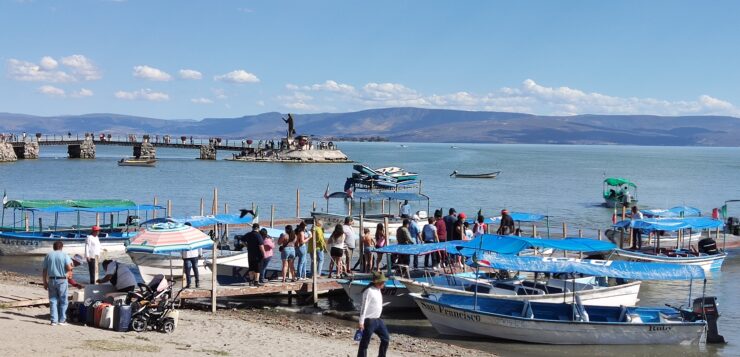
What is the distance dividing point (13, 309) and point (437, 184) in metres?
77.4

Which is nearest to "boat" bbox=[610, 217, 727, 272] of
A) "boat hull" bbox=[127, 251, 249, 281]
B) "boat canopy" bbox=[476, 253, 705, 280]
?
"boat canopy" bbox=[476, 253, 705, 280]

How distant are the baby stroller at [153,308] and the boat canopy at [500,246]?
6.67 m

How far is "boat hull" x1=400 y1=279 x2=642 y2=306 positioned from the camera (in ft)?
68.1

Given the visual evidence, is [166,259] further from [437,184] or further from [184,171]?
[184,171]

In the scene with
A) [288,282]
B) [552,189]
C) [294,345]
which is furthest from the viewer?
[552,189]

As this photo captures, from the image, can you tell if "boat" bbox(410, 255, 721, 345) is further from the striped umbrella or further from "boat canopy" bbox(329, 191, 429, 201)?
"boat canopy" bbox(329, 191, 429, 201)

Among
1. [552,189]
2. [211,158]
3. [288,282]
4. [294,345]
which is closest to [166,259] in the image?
[288,282]

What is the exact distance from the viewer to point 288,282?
73.5ft

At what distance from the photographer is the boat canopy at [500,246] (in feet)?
69.2

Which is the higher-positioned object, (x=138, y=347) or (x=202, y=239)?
(x=202, y=239)

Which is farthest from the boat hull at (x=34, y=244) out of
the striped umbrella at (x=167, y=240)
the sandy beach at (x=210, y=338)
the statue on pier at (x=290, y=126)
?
the statue on pier at (x=290, y=126)

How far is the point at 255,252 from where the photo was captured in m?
21.4

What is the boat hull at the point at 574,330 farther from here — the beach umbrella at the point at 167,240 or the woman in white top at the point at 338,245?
the beach umbrella at the point at 167,240

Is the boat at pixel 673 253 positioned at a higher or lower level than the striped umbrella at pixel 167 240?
lower
